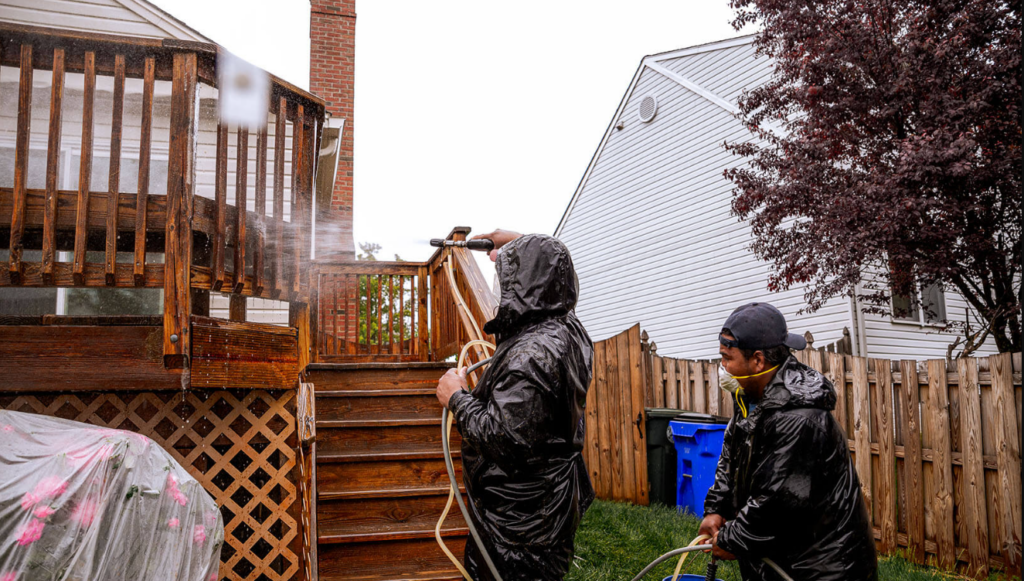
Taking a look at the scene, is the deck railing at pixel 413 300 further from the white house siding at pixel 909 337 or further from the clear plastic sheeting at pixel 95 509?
the white house siding at pixel 909 337

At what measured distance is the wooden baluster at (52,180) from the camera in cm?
305

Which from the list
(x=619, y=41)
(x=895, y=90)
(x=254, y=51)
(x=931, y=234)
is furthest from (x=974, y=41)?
(x=619, y=41)

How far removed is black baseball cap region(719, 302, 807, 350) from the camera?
248 centimetres

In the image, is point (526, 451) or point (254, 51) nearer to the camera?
point (526, 451)

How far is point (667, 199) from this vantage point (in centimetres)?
1367

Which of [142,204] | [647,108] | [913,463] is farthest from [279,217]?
[647,108]

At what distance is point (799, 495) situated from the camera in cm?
218

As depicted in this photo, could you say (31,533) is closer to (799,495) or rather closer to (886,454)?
(799,495)

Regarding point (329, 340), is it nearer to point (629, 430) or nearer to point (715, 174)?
point (629, 430)

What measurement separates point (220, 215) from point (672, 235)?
11.2 meters

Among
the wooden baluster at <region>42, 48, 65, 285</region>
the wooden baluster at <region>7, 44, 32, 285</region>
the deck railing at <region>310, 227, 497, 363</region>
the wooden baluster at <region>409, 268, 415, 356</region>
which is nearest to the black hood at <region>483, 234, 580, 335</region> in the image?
the wooden baluster at <region>42, 48, 65, 285</region>

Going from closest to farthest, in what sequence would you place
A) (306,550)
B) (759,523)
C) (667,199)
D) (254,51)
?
1. (759,523)
2. (306,550)
3. (254,51)
4. (667,199)

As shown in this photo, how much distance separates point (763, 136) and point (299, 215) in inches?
282

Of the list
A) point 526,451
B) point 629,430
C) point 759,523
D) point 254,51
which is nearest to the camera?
point 526,451
